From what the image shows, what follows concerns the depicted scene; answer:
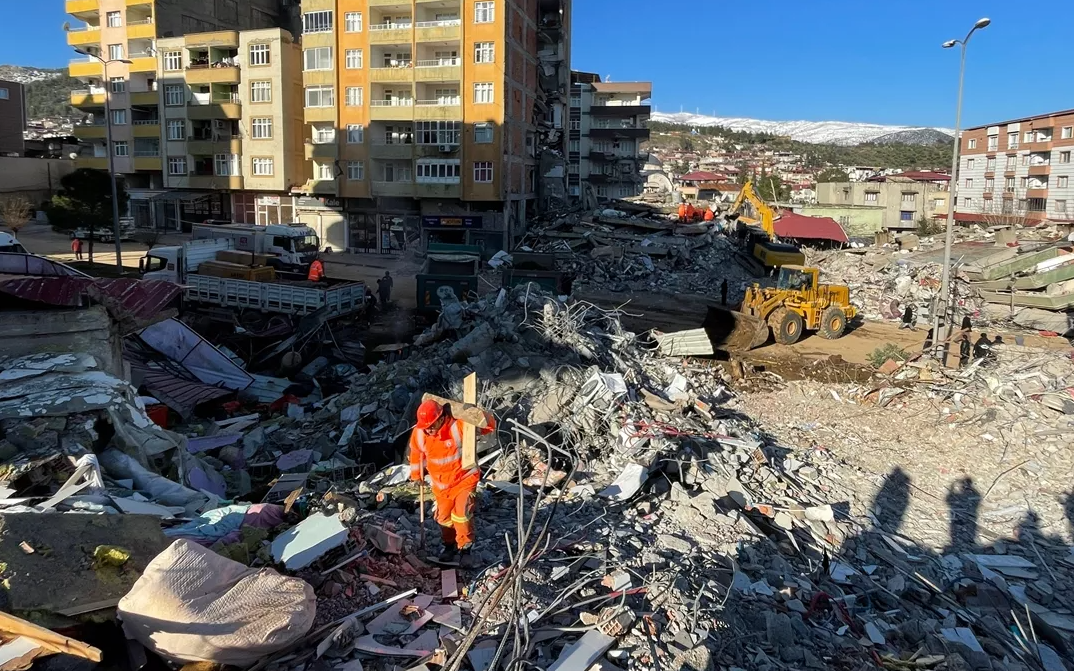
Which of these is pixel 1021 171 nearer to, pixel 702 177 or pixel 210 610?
pixel 702 177

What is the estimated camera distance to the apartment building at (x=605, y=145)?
59875mm

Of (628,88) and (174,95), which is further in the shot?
(628,88)

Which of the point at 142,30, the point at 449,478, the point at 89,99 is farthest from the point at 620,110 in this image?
the point at 449,478

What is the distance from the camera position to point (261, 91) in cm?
3847

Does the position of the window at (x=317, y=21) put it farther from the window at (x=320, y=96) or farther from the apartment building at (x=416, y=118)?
the window at (x=320, y=96)

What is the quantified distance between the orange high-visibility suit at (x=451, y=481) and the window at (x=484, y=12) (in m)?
31.4

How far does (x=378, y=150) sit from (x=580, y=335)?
26676 mm

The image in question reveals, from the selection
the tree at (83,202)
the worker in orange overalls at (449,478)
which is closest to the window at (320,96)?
the tree at (83,202)

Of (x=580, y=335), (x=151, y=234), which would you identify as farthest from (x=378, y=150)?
(x=580, y=335)

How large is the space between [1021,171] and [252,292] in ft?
177

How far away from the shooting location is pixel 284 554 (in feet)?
17.5

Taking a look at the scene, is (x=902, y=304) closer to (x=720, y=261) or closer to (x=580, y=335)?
(x=720, y=261)

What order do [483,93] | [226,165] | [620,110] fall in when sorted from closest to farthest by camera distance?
[483,93], [226,165], [620,110]

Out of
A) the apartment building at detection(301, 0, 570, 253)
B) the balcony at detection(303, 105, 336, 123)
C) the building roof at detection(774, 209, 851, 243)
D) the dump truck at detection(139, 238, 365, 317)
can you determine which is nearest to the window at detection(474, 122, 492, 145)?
the apartment building at detection(301, 0, 570, 253)
